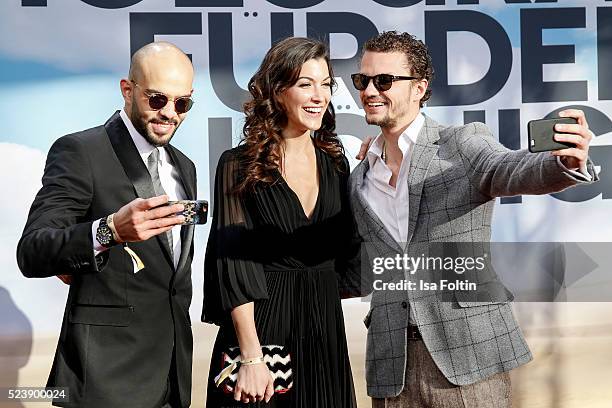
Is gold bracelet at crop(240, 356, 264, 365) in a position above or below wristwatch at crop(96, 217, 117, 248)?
below

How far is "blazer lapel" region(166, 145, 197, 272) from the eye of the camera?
321cm

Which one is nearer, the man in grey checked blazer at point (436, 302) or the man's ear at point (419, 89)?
the man in grey checked blazer at point (436, 302)

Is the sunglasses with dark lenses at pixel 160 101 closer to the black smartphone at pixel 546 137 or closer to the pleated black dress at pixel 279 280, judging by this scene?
the pleated black dress at pixel 279 280

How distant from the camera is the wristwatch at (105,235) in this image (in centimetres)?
261

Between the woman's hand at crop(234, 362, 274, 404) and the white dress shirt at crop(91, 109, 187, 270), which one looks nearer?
the woman's hand at crop(234, 362, 274, 404)

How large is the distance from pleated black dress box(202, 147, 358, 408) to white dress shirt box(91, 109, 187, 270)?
0.47ft

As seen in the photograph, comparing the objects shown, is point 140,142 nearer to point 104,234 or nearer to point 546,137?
point 104,234

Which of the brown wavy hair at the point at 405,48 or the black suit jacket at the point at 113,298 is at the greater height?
the brown wavy hair at the point at 405,48

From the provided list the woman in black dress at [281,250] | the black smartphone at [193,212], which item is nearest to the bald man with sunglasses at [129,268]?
the woman in black dress at [281,250]

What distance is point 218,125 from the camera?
196 inches

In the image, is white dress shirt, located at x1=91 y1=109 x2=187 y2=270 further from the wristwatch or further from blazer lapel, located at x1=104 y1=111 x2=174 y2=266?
the wristwatch

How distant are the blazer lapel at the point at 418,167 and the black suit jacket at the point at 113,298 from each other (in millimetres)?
852

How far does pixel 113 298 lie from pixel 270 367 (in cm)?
62

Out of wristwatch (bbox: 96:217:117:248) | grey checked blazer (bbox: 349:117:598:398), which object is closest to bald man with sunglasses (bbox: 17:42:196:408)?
wristwatch (bbox: 96:217:117:248)
